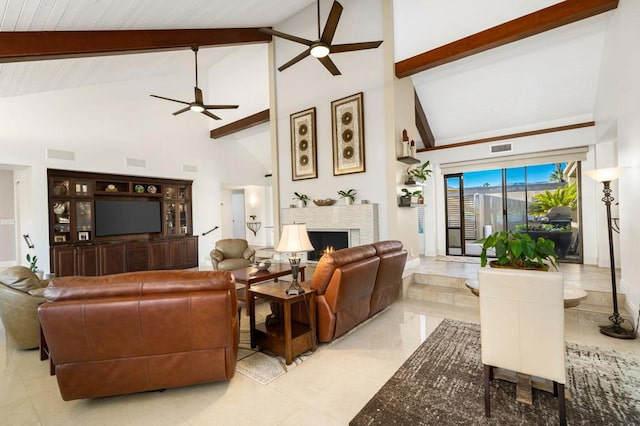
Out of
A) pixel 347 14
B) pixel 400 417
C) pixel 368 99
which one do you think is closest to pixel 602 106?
pixel 368 99

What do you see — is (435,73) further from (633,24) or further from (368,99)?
(633,24)

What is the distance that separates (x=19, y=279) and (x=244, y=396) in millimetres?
2657

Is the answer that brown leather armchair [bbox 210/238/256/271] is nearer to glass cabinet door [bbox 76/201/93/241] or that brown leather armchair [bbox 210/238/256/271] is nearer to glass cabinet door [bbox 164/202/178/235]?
glass cabinet door [bbox 164/202/178/235]

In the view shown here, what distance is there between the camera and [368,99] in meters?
5.40

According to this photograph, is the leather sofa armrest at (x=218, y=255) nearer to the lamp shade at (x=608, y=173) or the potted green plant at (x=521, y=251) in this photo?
the potted green plant at (x=521, y=251)

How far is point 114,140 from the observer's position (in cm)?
676

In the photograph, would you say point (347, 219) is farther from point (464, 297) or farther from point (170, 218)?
point (170, 218)

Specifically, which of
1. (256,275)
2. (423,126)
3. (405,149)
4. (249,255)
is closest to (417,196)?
(405,149)

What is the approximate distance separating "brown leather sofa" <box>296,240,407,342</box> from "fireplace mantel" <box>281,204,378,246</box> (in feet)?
5.23

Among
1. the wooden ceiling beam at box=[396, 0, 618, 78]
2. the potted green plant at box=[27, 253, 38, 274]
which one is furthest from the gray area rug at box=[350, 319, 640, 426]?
the potted green plant at box=[27, 253, 38, 274]

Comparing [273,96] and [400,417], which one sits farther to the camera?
[273,96]

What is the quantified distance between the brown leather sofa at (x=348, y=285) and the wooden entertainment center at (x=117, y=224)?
18.1 feet

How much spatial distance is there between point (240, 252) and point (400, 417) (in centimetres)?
483

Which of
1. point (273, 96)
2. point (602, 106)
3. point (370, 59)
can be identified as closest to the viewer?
point (602, 106)
